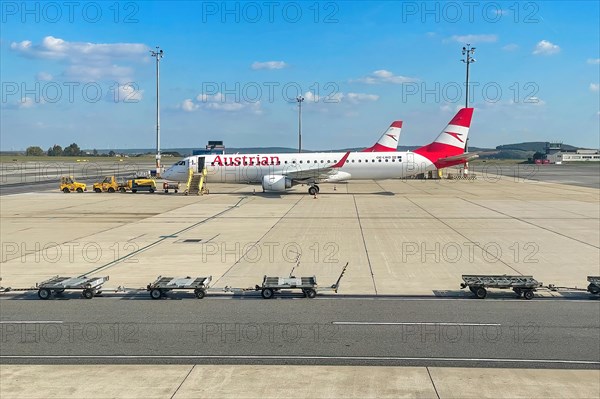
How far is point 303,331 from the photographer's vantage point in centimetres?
1210

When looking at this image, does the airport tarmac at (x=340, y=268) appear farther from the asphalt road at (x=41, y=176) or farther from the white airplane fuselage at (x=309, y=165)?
the asphalt road at (x=41, y=176)

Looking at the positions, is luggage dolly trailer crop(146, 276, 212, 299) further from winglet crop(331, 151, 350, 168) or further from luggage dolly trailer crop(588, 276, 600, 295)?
winglet crop(331, 151, 350, 168)

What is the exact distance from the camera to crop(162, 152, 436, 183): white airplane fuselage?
50781mm

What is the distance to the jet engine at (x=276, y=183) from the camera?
160 feet

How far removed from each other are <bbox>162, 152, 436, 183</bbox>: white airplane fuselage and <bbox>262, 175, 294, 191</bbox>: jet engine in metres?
1.69

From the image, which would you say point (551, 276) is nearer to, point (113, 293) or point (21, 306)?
point (113, 293)

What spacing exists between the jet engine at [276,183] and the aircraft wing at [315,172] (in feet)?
3.27

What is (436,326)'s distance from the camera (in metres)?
12.4

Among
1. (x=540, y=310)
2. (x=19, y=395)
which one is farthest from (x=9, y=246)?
(x=540, y=310)

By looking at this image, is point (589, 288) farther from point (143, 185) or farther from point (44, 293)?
point (143, 185)

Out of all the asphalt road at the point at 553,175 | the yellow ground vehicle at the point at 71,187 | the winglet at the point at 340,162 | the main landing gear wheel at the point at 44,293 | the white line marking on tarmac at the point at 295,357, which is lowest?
the white line marking on tarmac at the point at 295,357

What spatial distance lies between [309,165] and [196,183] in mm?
11276

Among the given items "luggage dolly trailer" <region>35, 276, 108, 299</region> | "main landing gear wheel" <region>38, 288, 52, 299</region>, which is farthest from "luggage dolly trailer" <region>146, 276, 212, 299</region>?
"main landing gear wheel" <region>38, 288, 52, 299</region>

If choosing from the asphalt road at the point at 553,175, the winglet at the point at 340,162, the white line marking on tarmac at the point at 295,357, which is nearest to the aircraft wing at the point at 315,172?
the winglet at the point at 340,162
